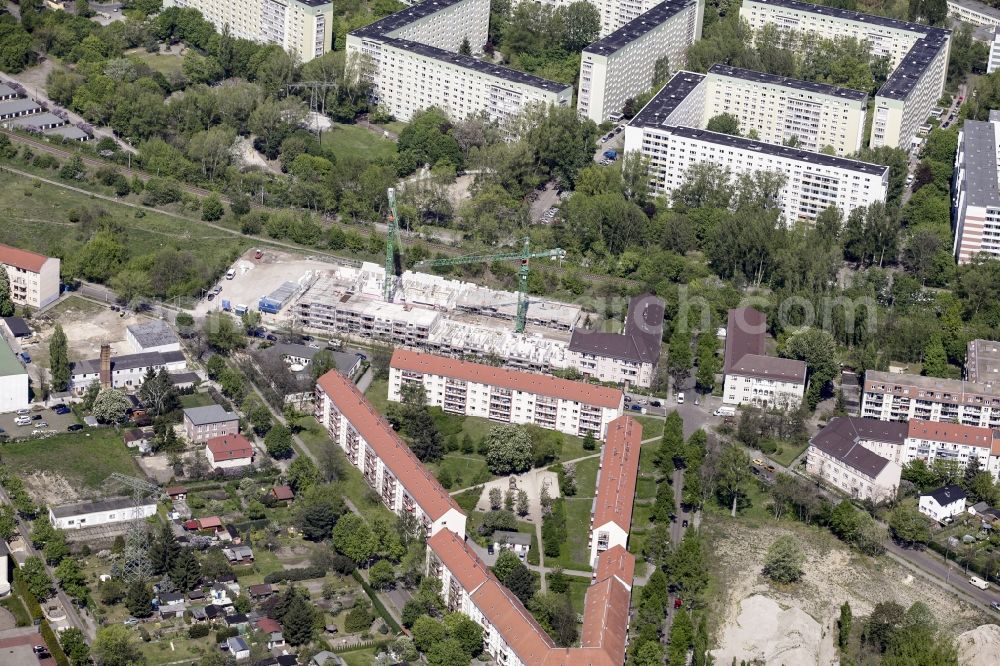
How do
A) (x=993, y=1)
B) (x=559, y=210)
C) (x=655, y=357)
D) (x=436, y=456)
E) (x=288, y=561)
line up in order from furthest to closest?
(x=993, y=1), (x=559, y=210), (x=655, y=357), (x=436, y=456), (x=288, y=561)

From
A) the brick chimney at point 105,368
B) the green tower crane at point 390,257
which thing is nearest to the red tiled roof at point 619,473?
the green tower crane at point 390,257

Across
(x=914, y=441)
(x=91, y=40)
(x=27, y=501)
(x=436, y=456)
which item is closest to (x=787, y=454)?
(x=914, y=441)

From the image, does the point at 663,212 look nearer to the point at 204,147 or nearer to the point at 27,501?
the point at 204,147

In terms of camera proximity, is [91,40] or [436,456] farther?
[91,40]


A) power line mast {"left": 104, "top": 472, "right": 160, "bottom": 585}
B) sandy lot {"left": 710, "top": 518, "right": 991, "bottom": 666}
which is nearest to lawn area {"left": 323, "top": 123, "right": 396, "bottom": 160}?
power line mast {"left": 104, "top": 472, "right": 160, "bottom": 585}

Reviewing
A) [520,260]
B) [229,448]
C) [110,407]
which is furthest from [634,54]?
[110,407]

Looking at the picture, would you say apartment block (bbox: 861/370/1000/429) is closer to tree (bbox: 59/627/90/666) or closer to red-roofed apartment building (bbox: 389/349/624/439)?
red-roofed apartment building (bbox: 389/349/624/439)

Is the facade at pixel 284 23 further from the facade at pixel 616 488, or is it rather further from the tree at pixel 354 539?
the tree at pixel 354 539
